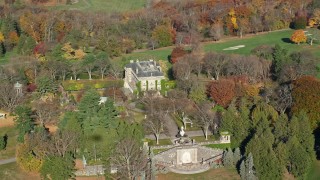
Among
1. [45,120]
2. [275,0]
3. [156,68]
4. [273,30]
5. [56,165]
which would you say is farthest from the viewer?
[275,0]

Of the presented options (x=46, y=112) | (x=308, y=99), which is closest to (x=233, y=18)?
(x=308, y=99)

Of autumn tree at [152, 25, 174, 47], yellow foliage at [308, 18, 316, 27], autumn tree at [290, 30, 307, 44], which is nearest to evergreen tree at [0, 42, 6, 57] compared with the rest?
autumn tree at [152, 25, 174, 47]

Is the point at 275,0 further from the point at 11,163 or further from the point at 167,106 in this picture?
the point at 11,163

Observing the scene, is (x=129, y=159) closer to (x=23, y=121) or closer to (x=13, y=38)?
(x=23, y=121)

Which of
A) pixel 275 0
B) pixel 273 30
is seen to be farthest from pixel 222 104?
pixel 275 0

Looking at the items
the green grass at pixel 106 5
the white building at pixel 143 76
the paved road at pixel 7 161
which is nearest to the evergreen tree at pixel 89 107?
the paved road at pixel 7 161

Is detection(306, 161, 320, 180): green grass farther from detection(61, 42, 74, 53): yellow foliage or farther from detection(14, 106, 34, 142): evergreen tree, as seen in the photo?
detection(61, 42, 74, 53): yellow foliage

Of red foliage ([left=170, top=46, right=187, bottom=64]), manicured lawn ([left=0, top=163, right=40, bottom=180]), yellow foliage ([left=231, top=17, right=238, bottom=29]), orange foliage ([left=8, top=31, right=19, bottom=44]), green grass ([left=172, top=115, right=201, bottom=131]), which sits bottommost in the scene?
manicured lawn ([left=0, top=163, right=40, bottom=180])
